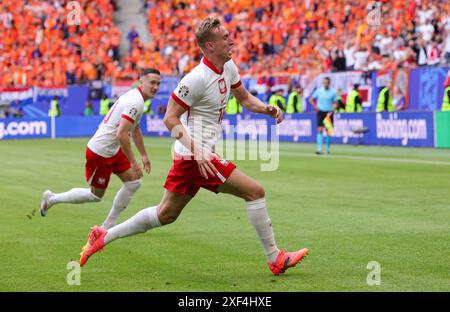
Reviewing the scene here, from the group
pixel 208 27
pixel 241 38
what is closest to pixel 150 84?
pixel 208 27

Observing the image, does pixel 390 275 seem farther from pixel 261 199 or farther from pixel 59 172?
pixel 59 172

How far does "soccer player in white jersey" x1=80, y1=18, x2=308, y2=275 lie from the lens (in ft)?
27.7

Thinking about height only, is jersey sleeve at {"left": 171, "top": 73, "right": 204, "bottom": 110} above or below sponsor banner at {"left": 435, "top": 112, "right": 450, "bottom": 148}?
above

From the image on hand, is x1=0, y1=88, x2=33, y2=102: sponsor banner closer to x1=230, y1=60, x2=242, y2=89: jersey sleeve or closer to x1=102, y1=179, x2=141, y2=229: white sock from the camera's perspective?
x1=102, y1=179, x2=141, y2=229: white sock

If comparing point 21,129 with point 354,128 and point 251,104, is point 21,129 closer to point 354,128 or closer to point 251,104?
point 354,128

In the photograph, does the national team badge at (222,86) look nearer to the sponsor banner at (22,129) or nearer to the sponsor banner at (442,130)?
the sponsor banner at (442,130)

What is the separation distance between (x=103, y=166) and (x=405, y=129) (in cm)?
1763

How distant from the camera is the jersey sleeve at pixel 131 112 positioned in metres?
11.0

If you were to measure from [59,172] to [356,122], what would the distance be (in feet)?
39.1

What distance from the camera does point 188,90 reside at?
8430 mm

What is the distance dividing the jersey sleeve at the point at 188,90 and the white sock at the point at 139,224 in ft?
3.71

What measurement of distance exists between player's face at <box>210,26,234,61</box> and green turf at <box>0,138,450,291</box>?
6.56ft

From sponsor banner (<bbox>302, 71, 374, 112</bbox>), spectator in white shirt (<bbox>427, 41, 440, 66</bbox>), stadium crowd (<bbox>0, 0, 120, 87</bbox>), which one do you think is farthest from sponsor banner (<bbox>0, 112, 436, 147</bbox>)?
stadium crowd (<bbox>0, 0, 120, 87</bbox>)
